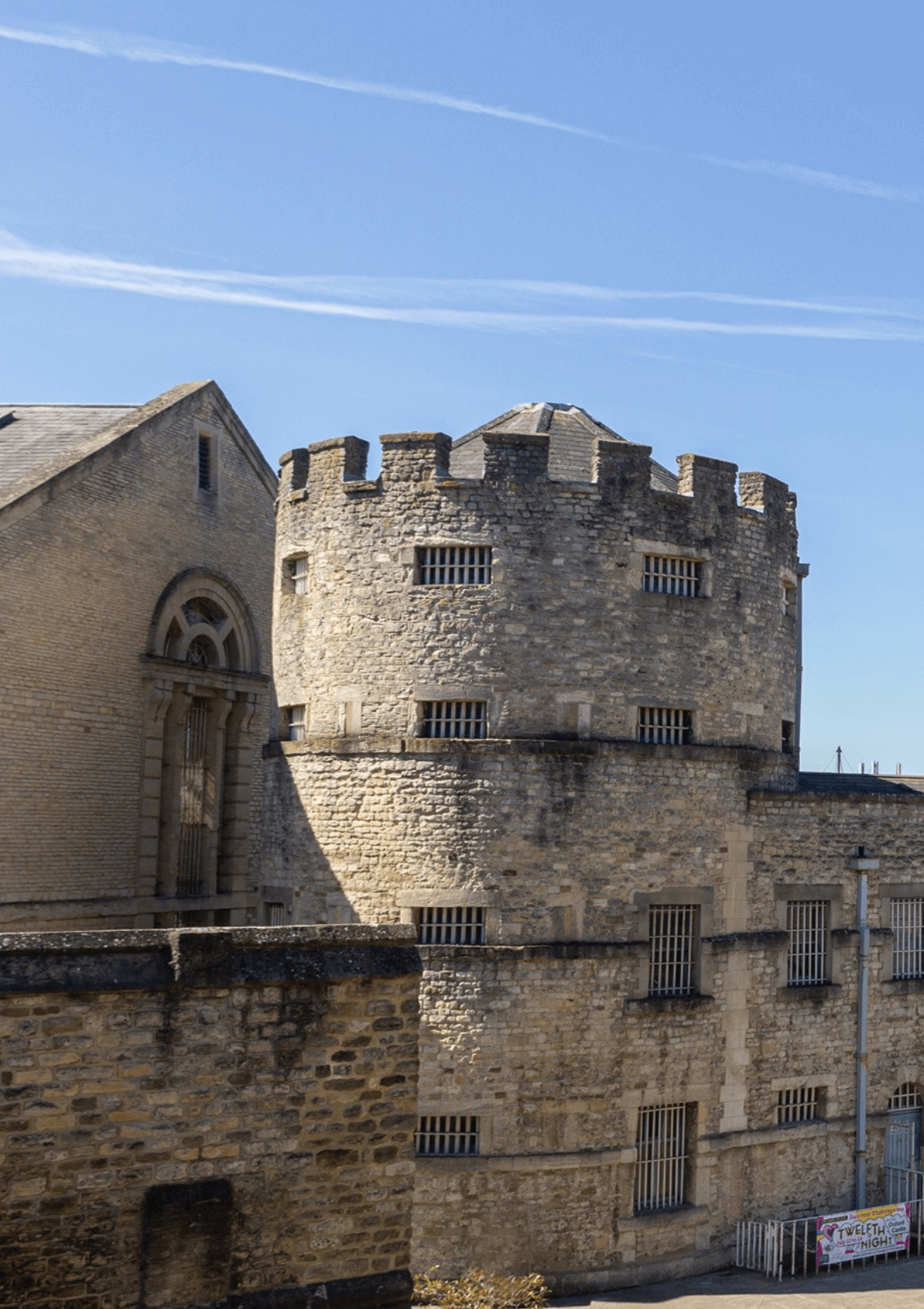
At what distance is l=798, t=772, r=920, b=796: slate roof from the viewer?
23.9 m

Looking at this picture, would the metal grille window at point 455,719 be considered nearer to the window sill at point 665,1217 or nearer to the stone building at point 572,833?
the stone building at point 572,833

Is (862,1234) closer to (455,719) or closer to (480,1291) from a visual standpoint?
(480,1291)

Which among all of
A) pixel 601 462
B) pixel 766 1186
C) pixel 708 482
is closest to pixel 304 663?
pixel 601 462

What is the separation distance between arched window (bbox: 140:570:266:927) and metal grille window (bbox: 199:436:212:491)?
1.93 metres

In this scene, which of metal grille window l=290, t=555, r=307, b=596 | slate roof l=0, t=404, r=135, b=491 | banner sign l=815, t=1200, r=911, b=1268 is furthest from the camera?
slate roof l=0, t=404, r=135, b=491

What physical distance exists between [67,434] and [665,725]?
13.0 meters

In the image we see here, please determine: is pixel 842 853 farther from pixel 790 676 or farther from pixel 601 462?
pixel 601 462

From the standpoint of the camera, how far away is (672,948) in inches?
819

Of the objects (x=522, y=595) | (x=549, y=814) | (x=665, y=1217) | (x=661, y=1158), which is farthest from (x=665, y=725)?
(x=665, y=1217)

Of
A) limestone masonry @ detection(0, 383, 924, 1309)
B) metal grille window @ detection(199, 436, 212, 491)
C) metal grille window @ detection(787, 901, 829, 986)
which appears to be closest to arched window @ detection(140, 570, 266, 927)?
limestone masonry @ detection(0, 383, 924, 1309)

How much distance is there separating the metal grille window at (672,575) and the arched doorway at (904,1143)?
9.35m

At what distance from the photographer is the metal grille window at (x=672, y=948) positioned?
20641 mm

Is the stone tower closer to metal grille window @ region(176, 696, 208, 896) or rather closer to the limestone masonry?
the limestone masonry

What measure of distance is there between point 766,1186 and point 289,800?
9496 millimetres
